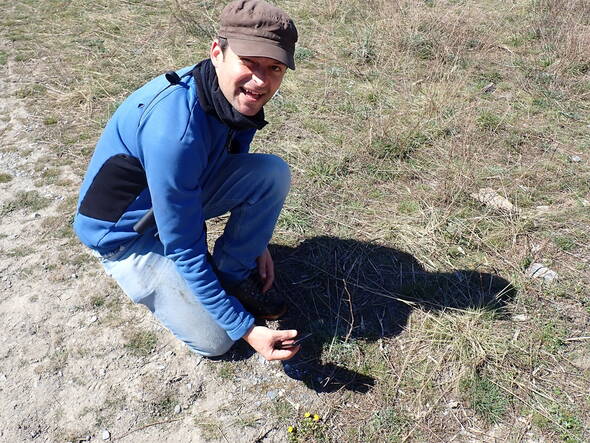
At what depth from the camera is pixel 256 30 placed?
1.95 metres

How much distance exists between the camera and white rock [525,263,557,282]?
3.03 meters

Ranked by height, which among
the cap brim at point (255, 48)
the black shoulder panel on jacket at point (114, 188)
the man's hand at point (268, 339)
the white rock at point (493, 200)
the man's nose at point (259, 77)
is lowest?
the man's hand at point (268, 339)

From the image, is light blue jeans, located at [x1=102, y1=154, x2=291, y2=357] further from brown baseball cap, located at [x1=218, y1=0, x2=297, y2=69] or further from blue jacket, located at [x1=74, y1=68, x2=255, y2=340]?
brown baseball cap, located at [x1=218, y1=0, x2=297, y2=69]

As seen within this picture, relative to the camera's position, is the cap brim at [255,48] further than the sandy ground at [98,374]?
No

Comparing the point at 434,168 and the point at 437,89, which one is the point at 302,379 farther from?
the point at 437,89

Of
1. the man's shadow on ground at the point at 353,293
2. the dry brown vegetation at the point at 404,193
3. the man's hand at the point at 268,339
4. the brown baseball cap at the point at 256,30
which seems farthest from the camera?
the man's shadow on ground at the point at 353,293

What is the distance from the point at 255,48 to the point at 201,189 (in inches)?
24.0

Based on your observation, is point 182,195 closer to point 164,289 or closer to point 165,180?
point 165,180

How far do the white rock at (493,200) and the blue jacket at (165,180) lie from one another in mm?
1741

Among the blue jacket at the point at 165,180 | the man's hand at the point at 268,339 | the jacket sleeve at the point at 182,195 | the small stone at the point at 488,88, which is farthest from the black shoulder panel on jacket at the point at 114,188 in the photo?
the small stone at the point at 488,88

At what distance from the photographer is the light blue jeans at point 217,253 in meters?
2.57

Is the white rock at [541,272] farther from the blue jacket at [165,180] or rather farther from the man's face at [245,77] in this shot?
the man's face at [245,77]

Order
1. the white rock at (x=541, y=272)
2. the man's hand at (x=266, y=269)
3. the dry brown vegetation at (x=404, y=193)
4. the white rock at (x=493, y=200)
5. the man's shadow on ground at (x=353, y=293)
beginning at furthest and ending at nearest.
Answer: the white rock at (x=493, y=200) < the white rock at (x=541, y=272) < the man's hand at (x=266, y=269) < the man's shadow on ground at (x=353, y=293) < the dry brown vegetation at (x=404, y=193)

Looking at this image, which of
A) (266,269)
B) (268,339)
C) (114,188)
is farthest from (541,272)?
(114,188)
